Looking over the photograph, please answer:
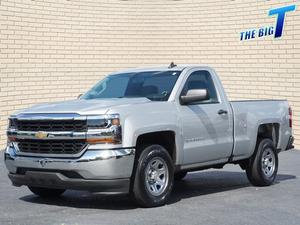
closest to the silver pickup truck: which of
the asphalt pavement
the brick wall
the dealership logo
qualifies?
the asphalt pavement

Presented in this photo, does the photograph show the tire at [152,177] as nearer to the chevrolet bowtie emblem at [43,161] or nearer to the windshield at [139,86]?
the windshield at [139,86]

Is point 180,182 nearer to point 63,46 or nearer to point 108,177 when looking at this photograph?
point 108,177

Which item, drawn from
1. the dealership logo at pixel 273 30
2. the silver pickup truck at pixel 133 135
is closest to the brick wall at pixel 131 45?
the dealership logo at pixel 273 30

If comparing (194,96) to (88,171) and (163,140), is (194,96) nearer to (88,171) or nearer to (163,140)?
(163,140)

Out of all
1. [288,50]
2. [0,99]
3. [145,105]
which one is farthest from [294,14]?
[145,105]

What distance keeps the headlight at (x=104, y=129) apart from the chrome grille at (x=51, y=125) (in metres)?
0.11

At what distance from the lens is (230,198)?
378 inches

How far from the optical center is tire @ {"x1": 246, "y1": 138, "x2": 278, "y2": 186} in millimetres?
10875

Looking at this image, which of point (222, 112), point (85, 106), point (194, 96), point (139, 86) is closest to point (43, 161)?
point (85, 106)

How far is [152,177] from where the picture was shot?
28.3 ft

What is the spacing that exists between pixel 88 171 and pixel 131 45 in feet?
38.9

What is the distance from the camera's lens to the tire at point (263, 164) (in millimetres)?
10875

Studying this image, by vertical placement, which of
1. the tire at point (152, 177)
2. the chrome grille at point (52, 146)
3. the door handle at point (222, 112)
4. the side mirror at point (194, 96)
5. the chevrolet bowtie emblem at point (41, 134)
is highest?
the side mirror at point (194, 96)

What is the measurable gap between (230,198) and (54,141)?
2.86 meters
